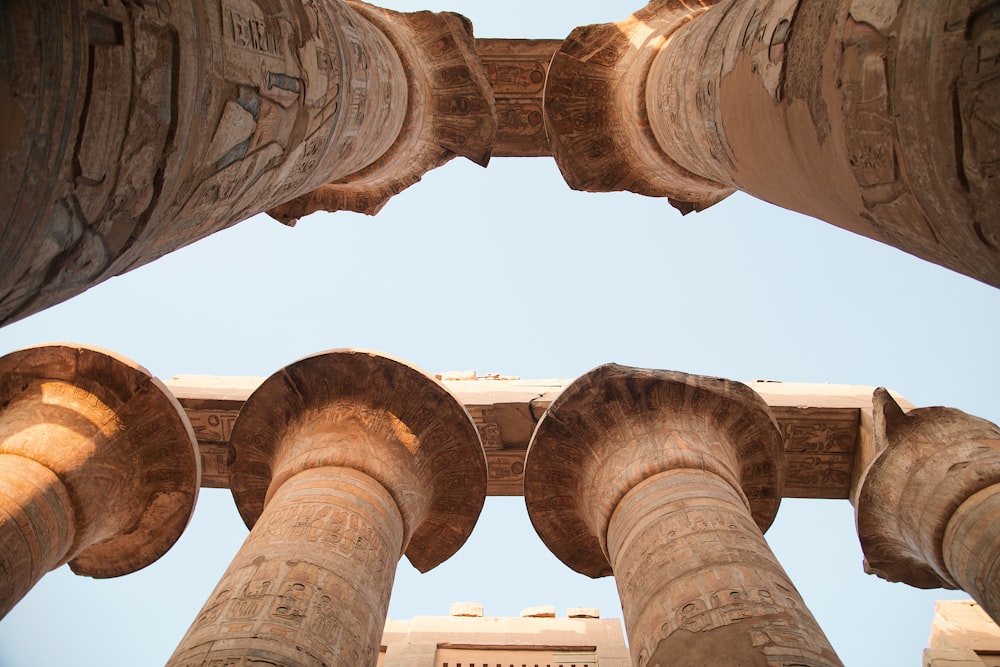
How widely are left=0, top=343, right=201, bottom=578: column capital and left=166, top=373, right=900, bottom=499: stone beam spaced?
2.27 meters

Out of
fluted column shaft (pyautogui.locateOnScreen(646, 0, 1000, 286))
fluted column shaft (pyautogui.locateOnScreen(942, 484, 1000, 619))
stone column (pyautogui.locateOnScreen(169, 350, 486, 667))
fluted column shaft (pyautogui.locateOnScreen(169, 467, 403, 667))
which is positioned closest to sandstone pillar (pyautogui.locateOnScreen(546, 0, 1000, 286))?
fluted column shaft (pyautogui.locateOnScreen(646, 0, 1000, 286))

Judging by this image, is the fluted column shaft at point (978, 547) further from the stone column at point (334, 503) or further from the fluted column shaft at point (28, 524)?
the fluted column shaft at point (28, 524)

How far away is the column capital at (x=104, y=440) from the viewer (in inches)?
229

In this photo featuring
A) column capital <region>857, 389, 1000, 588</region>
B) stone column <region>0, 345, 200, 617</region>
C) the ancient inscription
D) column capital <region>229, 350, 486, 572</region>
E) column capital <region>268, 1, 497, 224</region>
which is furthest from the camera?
column capital <region>268, 1, 497, 224</region>

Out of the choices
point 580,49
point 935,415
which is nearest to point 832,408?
point 935,415

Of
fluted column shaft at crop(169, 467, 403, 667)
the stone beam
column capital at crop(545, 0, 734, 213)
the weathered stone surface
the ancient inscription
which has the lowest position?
fluted column shaft at crop(169, 467, 403, 667)

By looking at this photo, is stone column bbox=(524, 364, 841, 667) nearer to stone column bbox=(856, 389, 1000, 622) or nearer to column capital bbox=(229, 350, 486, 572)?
column capital bbox=(229, 350, 486, 572)

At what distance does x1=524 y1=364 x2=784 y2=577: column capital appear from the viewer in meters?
5.89

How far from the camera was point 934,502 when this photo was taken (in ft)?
18.7

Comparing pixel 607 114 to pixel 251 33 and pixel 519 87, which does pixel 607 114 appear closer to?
pixel 519 87

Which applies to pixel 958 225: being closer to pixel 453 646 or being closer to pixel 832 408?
pixel 832 408

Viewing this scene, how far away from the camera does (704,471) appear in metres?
5.44

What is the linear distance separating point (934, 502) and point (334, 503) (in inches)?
199

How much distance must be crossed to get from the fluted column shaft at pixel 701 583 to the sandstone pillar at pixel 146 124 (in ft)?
11.4
